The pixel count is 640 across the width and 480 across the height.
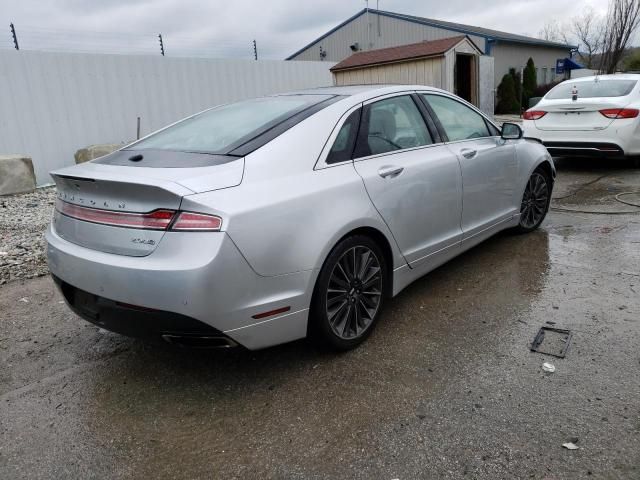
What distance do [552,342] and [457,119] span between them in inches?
79.2

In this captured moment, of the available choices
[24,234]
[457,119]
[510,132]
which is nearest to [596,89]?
[510,132]

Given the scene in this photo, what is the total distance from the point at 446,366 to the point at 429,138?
5.65 feet

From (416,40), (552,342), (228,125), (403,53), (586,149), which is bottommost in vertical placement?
(552,342)

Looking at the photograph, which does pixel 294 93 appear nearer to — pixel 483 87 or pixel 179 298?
pixel 179 298

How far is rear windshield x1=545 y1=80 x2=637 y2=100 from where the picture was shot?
8.15m

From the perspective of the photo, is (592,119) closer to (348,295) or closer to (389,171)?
(389,171)

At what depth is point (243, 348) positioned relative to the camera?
2682mm

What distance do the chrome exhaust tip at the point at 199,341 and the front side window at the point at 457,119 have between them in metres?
2.47

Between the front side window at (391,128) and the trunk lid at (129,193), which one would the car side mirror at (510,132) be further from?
the trunk lid at (129,193)

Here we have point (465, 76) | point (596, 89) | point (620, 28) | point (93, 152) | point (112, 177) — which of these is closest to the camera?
point (112, 177)

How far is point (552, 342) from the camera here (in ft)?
10.6

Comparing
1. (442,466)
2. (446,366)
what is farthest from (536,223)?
(442,466)

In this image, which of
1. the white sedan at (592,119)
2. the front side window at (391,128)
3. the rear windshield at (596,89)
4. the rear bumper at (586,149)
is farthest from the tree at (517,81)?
the front side window at (391,128)

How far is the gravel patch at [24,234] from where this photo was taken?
491 centimetres
